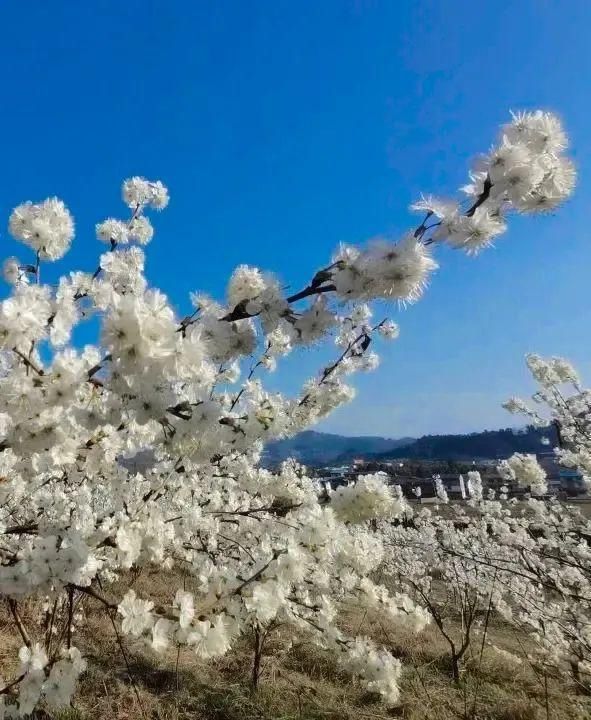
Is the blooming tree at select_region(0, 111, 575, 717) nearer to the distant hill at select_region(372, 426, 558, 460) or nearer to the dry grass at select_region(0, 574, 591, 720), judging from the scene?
the dry grass at select_region(0, 574, 591, 720)

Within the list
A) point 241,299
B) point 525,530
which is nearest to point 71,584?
point 241,299

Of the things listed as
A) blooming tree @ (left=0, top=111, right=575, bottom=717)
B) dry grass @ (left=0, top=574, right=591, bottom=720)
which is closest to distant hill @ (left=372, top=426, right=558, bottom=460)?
dry grass @ (left=0, top=574, right=591, bottom=720)

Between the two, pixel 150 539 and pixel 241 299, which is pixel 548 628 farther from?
pixel 241 299

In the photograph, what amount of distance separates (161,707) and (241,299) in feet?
20.7

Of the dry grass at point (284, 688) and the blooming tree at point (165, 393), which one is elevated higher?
the blooming tree at point (165, 393)

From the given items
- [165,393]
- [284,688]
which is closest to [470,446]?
[284,688]

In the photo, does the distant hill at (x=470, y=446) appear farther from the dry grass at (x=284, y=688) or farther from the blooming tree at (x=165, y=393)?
the blooming tree at (x=165, y=393)

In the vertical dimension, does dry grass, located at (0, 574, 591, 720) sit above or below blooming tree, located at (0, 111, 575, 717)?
below

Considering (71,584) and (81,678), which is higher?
(71,584)

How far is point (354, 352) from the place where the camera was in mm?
5953

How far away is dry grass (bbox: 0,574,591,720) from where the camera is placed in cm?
586

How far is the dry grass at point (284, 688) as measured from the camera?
5859mm

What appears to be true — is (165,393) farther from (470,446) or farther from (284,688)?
(470,446)

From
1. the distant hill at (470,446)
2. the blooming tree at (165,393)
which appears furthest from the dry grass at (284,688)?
the distant hill at (470,446)
